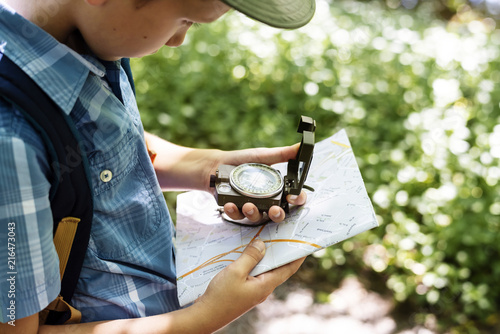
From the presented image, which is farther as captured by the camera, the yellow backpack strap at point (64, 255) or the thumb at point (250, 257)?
the thumb at point (250, 257)

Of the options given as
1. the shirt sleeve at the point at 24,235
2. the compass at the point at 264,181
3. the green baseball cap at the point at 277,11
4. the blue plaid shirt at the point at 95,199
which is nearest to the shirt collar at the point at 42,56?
the blue plaid shirt at the point at 95,199

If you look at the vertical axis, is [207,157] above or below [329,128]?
above

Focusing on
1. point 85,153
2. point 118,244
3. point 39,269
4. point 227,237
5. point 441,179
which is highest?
point 85,153

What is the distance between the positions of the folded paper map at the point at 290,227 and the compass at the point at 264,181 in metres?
0.07

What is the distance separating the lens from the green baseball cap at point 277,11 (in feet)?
2.65

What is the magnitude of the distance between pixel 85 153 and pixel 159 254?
1.17 ft

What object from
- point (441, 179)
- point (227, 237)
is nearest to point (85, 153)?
point (227, 237)

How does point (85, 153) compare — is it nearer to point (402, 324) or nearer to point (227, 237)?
point (227, 237)

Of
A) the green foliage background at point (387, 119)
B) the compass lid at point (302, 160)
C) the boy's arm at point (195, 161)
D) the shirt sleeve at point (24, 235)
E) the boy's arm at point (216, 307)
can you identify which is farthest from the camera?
the green foliage background at point (387, 119)

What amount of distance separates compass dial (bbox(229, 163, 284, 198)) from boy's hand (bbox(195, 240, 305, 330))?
14 centimetres

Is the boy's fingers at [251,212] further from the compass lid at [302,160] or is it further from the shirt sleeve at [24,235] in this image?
the shirt sleeve at [24,235]

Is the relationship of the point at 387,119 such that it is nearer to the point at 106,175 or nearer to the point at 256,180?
the point at 256,180

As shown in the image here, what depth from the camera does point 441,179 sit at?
263 cm

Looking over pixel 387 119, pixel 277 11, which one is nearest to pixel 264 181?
pixel 277 11
